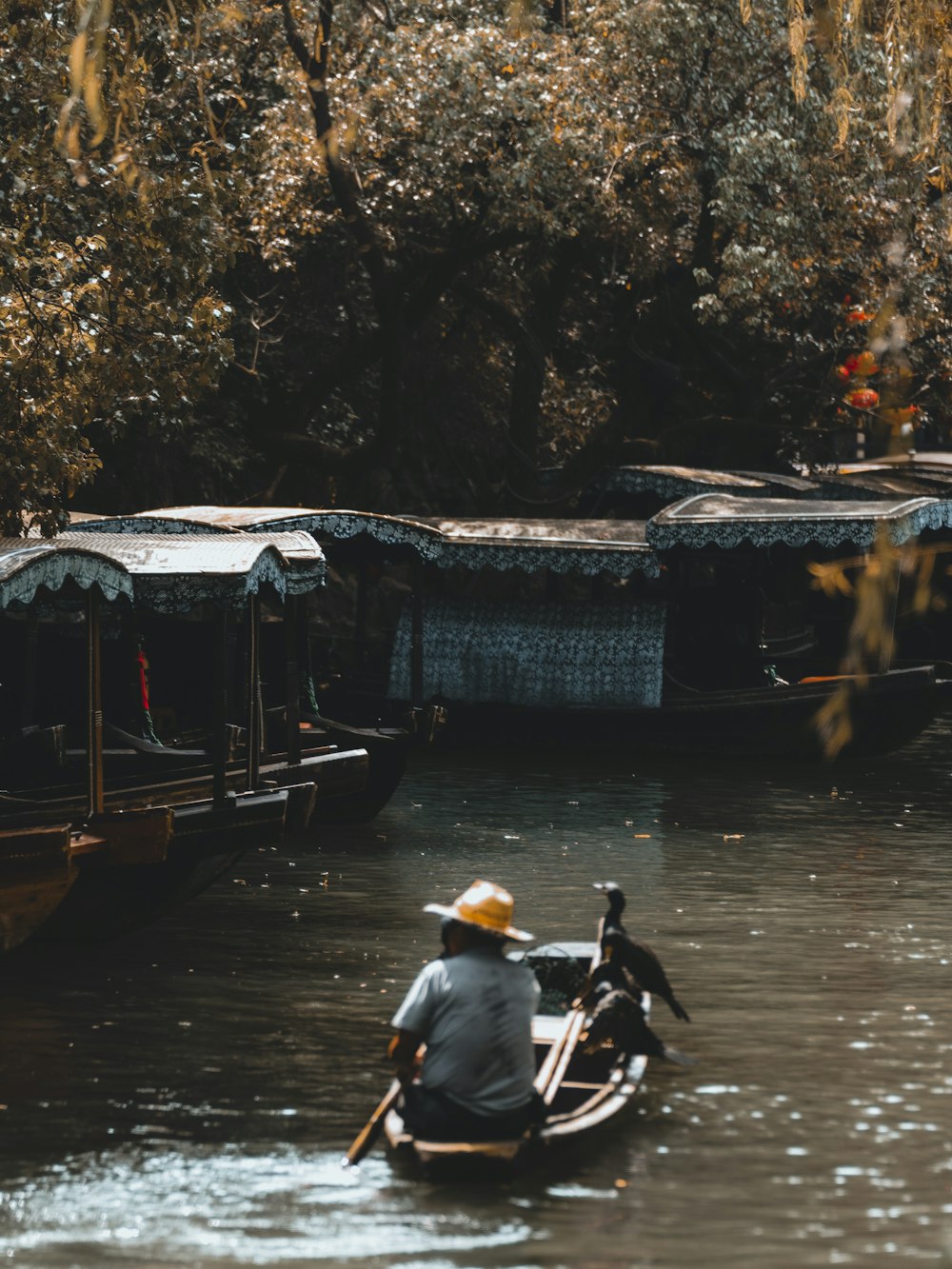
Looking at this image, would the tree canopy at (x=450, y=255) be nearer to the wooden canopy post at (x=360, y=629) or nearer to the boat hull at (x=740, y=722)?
the wooden canopy post at (x=360, y=629)

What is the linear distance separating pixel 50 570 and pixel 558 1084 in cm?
449

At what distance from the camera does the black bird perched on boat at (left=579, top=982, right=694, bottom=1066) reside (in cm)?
848

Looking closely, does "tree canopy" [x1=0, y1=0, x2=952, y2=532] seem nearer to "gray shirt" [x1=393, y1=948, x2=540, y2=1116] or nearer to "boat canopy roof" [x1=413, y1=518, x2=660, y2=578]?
"boat canopy roof" [x1=413, y1=518, x2=660, y2=578]

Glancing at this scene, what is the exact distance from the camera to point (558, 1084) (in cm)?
801

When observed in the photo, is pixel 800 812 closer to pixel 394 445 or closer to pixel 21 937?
pixel 21 937

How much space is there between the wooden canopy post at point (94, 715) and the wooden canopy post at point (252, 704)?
143cm

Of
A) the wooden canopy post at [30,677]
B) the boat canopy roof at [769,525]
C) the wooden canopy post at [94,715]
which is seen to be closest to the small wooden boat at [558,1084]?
the wooden canopy post at [94,715]

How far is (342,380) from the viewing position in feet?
92.2

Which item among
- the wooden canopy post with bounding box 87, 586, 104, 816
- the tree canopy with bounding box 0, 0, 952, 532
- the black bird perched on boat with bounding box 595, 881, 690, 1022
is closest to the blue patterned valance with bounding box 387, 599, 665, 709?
the tree canopy with bounding box 0, 0, 952, 532

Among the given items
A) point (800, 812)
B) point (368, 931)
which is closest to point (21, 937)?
point (368, 931)

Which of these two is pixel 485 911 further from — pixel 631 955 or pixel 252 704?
pixel 252 704

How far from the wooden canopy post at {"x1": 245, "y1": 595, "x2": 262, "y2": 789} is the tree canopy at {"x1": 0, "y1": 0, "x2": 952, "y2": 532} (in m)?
1.66

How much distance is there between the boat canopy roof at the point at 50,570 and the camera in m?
10.5

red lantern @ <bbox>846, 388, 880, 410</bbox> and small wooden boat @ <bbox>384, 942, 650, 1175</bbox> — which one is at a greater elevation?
red lantern @ <bbox>846, 388, 880, 410</bbox>
